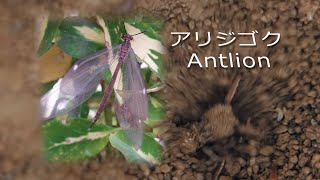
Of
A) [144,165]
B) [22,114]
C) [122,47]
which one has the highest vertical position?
[122,47]

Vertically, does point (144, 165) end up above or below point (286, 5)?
below

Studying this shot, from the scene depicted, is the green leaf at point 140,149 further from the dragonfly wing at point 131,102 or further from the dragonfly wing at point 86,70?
the dragonfly wing at point 86,70

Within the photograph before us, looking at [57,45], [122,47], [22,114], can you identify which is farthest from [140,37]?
[22,114]

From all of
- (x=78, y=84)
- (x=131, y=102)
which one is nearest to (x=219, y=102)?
(x=131, y=102)

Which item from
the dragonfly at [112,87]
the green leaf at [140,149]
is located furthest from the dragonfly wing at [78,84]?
the green leaf at [140,149]

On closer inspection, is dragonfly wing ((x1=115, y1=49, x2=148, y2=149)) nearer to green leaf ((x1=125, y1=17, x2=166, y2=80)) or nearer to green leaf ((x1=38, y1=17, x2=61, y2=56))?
green leaf ((x1=125, y1=17, x2=166, y2=80))

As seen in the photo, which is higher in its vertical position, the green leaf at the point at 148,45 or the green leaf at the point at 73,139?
the green leaf at the point at 148,45

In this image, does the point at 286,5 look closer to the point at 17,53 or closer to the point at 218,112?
the point at 218,112
